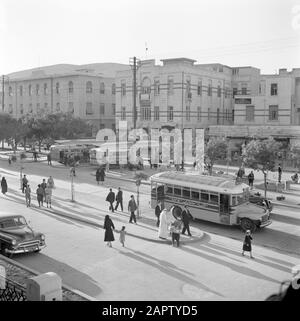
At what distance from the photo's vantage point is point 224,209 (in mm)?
19609

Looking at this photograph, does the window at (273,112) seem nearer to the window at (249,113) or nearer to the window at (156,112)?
the window at (249,113)

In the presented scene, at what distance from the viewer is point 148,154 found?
4438 centimetres

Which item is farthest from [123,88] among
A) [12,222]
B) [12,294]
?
[12,294]

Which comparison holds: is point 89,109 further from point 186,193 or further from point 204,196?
point 204,196

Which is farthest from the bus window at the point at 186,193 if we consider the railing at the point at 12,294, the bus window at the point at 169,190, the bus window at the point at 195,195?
the railing at the point at 12,294

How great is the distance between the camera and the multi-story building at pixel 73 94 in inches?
2625

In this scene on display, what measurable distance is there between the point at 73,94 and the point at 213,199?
49910 mm

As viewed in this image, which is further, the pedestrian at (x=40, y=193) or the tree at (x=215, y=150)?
the tree at (x=215, y=150)

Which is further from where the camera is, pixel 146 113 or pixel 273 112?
pixel 146 113

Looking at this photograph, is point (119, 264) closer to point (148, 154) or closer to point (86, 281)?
point (86, 281)

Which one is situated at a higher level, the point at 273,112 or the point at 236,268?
the point at 273,112

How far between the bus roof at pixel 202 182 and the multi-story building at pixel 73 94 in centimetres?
4373
